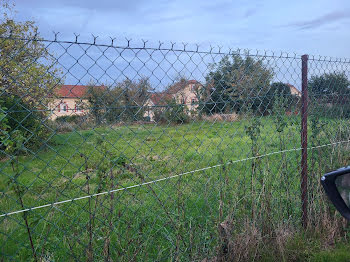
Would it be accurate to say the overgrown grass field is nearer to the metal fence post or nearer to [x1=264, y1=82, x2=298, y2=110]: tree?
the metal fence post

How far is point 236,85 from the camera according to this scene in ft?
11.4

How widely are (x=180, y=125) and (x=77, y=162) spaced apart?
13.4 ft

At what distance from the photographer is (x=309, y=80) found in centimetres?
407

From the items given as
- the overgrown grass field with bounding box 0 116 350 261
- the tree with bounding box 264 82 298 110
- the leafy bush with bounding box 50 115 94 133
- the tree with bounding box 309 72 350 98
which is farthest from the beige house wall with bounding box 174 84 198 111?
the tree with bounding box 309 72 350 98

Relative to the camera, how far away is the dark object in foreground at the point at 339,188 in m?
1.73

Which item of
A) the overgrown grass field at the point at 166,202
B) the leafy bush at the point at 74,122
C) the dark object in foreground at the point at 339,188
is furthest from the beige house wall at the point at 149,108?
the dark object in foreground at the point at 339,188

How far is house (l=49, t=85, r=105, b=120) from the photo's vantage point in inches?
87.2

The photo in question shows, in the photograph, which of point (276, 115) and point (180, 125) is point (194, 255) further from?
point (276, 115)

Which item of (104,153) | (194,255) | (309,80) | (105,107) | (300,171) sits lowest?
(194,255)

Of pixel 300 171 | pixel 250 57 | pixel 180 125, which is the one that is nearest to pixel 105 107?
pixel 180 125

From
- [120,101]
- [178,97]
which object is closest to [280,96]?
[178,97]

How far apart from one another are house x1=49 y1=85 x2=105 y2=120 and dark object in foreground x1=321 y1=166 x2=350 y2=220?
1.58 meters

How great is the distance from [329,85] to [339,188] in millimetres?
3328

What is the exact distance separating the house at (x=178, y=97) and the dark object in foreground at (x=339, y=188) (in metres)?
1.42
